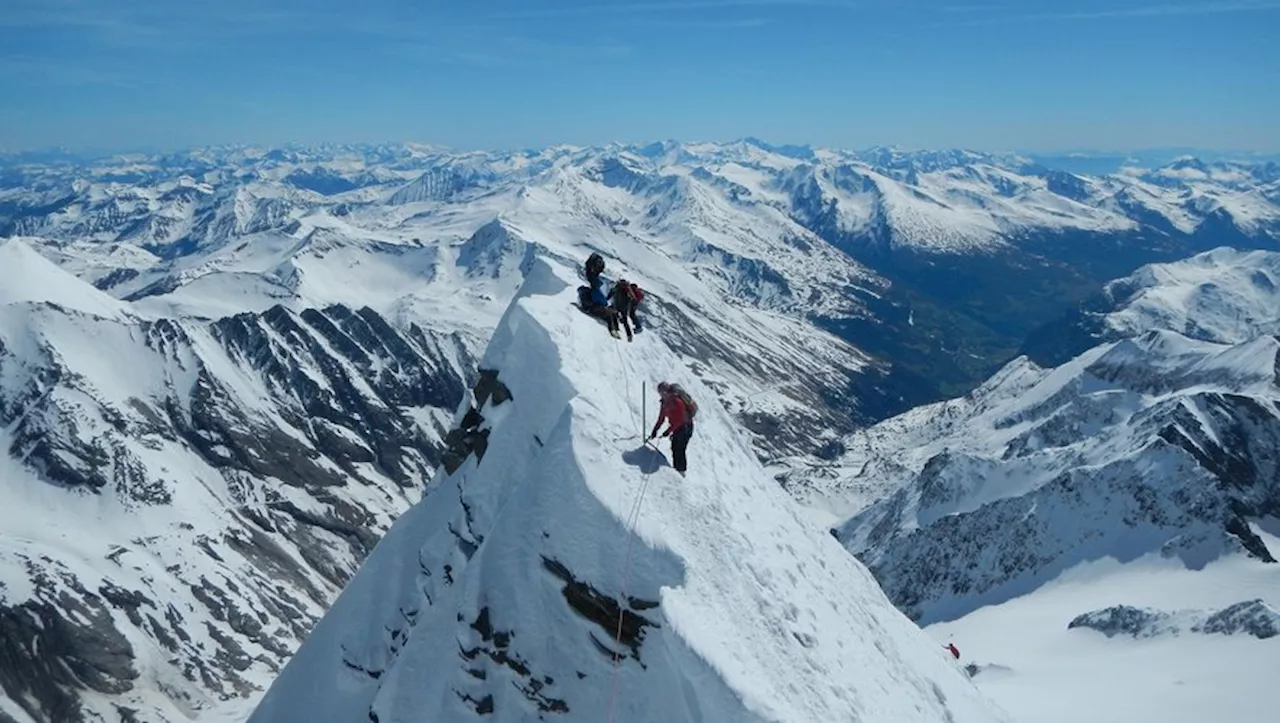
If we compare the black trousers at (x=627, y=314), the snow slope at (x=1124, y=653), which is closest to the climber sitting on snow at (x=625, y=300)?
the black trousers at (x=627, y=314)

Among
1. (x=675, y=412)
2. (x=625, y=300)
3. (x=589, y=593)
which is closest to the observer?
(x=589, y=593)

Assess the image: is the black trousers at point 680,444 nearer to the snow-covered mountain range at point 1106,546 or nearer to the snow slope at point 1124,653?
the snow slope at point 1124,653

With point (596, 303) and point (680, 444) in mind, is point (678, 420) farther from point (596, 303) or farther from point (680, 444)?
point (596, 303)

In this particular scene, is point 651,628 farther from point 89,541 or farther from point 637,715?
point 89,541

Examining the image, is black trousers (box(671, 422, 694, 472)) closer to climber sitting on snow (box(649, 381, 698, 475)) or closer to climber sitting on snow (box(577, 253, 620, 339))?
climber sitting on snow (box(649, 381, 698, 475))

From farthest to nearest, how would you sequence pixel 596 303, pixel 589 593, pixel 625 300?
pixel 596 303, pixel 625 300, pixel 589 593

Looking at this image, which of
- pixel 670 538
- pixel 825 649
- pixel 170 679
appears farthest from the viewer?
pixel 170 679

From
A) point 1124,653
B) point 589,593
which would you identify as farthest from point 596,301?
point 1124,653

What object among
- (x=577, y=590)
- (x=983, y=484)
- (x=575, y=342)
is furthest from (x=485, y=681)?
(x=983, y=484)
